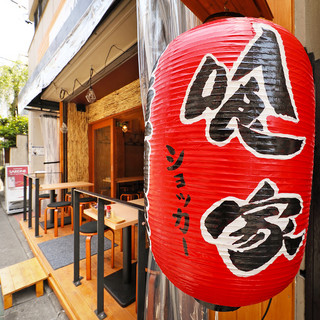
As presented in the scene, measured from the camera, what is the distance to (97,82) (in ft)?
14.4

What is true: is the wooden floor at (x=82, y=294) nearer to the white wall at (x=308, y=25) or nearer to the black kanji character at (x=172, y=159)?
the black kanji character at (x=172, y=159)

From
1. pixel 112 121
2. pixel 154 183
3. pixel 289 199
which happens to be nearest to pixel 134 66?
pixel 112 121

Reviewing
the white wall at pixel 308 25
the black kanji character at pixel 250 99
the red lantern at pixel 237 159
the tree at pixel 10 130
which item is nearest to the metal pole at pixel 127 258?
the red lantern at pixel 237 159

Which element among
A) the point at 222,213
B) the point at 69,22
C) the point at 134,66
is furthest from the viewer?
the point at 134,66

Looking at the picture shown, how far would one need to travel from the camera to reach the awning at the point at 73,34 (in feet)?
6.49

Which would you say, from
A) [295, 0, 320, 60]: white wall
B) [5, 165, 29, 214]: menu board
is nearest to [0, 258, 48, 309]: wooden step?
[295, 0, 320, 60]: white wall

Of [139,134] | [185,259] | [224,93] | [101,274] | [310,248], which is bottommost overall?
[101,274]

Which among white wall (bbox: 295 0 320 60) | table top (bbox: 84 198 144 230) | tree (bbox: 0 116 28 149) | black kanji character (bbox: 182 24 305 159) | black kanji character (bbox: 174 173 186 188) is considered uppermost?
tree (bbox: 0 116 28 149)

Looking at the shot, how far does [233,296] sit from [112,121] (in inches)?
205

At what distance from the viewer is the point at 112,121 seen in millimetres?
5258

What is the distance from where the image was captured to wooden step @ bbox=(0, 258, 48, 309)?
2.40m

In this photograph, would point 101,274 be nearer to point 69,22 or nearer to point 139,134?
point 69,22

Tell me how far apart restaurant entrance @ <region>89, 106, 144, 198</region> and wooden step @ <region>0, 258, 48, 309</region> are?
2592mm

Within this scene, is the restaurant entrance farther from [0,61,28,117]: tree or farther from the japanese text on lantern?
[0,61,28,117]: tree
